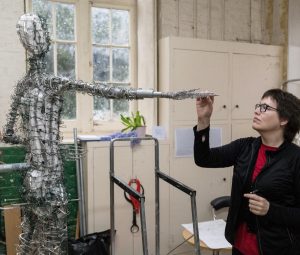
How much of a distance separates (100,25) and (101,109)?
0.75 m

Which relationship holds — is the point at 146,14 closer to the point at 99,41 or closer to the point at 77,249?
the point at 99,41

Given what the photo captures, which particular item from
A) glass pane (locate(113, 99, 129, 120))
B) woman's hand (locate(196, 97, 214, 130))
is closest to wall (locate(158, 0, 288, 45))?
glass pane (locate(113, 99, 129, 120))

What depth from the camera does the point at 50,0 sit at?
271 cm

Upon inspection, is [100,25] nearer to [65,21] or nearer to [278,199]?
[65,21]

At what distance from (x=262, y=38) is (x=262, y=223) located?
2.37 metres

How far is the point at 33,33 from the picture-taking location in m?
1.39

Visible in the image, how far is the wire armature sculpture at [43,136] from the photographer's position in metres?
1.39

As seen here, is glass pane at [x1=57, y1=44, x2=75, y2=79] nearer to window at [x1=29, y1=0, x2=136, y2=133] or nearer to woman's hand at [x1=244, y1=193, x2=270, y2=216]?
window at [x1=29, y1=0, x2=136, y2=133]

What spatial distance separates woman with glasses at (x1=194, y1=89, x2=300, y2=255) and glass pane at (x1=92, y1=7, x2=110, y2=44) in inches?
66.8

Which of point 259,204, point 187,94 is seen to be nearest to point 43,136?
point 187,94

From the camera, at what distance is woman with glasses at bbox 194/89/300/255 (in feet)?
4.47

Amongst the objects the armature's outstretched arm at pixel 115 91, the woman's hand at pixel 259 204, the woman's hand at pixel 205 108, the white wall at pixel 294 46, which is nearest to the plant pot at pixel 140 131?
the woman's hand at pixel 205 108

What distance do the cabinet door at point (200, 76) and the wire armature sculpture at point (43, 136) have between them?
126 centimetres

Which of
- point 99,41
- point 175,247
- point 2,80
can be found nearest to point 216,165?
point 175,247
